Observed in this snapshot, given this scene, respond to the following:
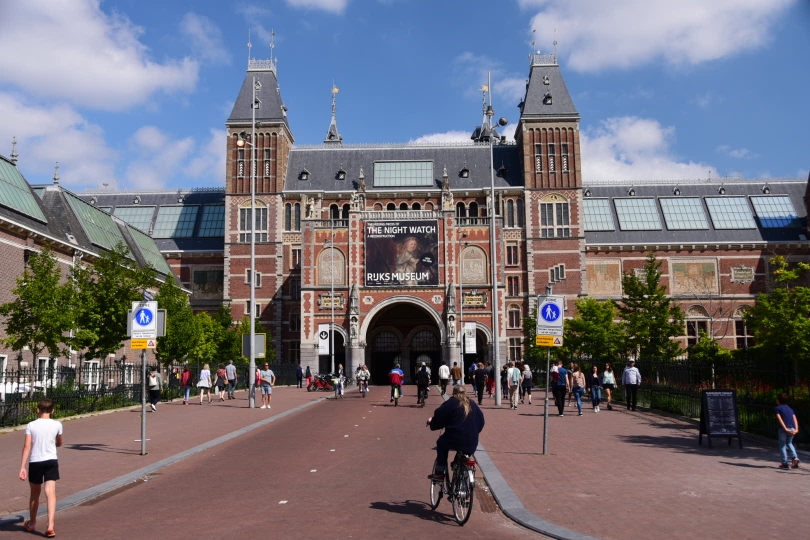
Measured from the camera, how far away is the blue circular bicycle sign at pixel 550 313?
15.3 metres

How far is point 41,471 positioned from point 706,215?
64.3 metres

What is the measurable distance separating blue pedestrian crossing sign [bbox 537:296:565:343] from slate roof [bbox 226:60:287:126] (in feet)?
165

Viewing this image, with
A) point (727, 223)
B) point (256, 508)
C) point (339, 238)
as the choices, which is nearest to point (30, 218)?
point (339, 238)

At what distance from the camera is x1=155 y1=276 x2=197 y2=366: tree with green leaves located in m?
34.3

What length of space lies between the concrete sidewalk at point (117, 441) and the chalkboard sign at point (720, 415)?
11179 millimetres

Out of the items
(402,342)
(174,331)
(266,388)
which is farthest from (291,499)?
(402,342)

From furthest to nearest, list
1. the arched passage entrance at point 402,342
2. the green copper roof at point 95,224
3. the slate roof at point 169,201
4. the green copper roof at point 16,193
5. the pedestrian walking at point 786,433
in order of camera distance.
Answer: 1. the slate roof at point 169,201
2. the arched passage entrance at point 402,342
3. the green copper roof at point 95,224
4. the green copper roof at point 16,193
5. the pedestrian walking at point 786,433

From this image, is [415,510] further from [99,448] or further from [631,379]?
[631,379]

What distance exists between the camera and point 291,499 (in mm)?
9969

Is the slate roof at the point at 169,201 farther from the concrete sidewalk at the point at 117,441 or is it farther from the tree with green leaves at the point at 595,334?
the concrete sidewalk at the point at 117,441

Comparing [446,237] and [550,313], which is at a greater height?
[446,237]

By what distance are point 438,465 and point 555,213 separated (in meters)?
52.6

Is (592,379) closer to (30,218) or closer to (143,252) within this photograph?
(30,218)

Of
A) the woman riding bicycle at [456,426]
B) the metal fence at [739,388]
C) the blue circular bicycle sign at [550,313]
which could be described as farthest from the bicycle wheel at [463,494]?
the metal fence at [739,388]
